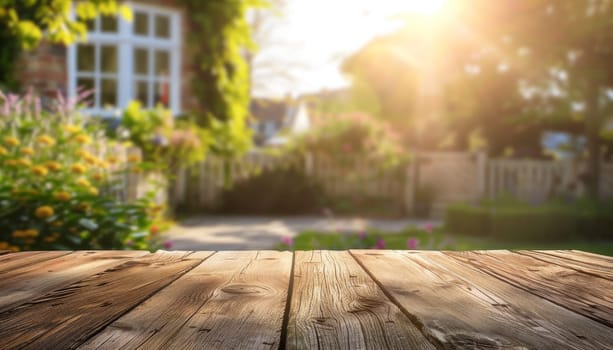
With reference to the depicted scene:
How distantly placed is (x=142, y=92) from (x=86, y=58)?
3.68ft

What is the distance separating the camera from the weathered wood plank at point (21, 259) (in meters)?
1.43

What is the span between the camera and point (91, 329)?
92 centimetres

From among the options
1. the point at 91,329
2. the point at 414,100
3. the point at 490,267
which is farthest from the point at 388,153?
the point at 414,100

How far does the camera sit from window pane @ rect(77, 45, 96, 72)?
30.9ft

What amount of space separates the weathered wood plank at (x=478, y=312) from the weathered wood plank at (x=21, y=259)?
3.13 feet

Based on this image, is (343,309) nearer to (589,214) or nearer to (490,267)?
(490,267)

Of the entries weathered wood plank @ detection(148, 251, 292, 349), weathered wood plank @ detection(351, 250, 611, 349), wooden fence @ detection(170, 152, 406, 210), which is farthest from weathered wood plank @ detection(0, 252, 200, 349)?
wooden fence @ detection(170, 152, 406, 210)

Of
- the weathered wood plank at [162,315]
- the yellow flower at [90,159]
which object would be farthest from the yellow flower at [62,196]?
the weathered wood plank at [162,315]

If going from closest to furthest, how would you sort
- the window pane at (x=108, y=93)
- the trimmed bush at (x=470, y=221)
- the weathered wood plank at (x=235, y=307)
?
the weathered wood plank at (x=235, y=307) → the trimmed bush at (x=470, y=221) → the window pane at (x=108, y=93)

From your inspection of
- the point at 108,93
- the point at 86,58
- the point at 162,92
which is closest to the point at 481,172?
the point at 162,92

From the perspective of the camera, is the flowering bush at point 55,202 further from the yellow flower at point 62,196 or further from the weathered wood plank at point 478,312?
the weathered wood plank at point 478,312

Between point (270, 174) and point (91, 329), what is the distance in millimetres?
9377

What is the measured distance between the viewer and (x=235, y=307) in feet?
3.46

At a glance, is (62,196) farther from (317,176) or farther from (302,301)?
(317,176)
